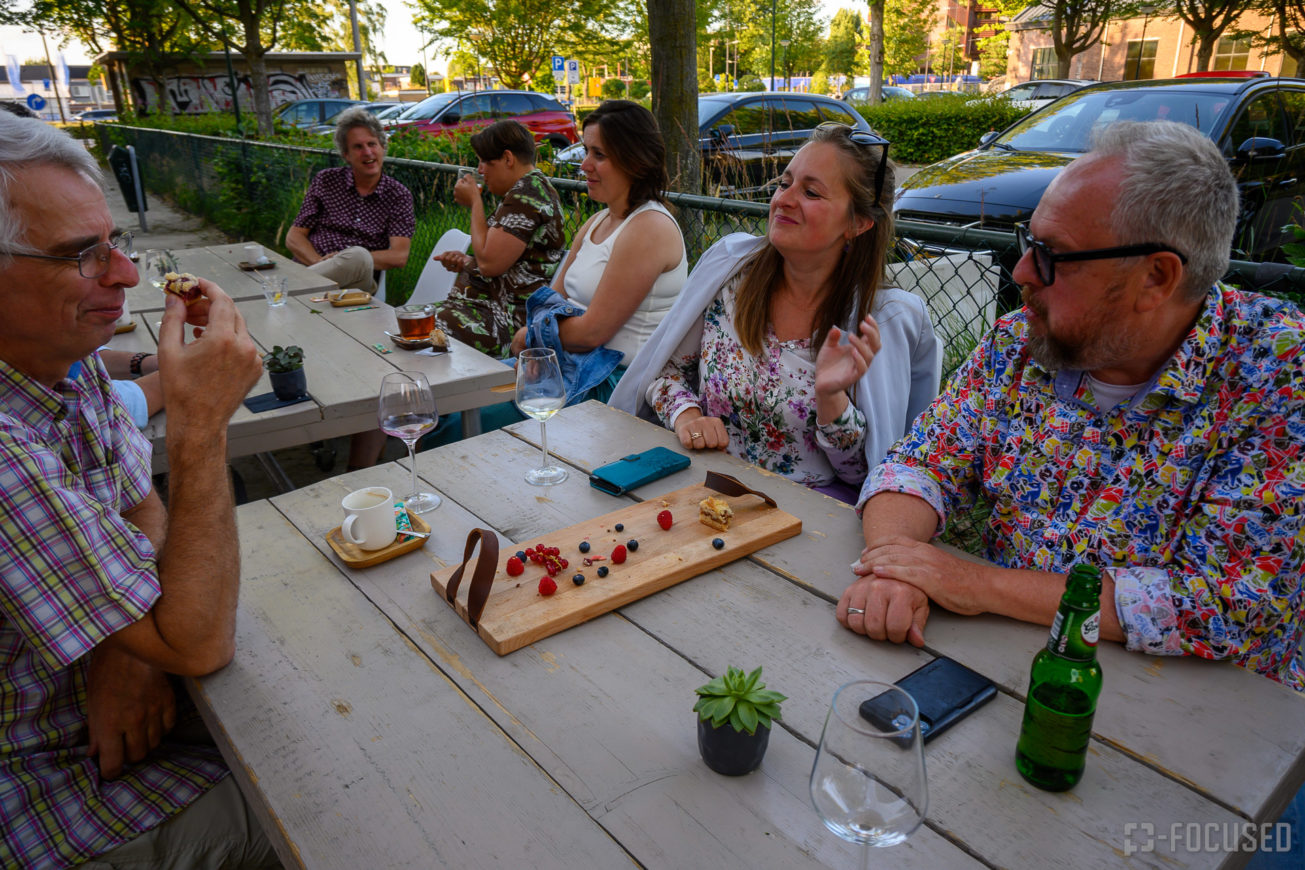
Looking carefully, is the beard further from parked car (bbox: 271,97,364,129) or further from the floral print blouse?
parked car (bbox: 271,97,364,129)

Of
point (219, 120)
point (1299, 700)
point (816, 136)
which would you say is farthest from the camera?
point (219, 120)

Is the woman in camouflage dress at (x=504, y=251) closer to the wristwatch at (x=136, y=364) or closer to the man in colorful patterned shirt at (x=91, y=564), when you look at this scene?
the wristwatch at (x=136, y=364)

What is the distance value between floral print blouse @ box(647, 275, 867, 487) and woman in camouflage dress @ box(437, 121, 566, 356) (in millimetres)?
1700

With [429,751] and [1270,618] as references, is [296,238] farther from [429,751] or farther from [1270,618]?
[1270,618]

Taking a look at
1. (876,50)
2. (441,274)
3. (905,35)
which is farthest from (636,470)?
(905,35)

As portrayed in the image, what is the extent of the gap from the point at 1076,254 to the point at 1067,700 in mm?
828

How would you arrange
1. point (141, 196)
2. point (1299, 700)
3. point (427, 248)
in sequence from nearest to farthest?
point (1299, 700)
point (427, 248)
point (141, 196)

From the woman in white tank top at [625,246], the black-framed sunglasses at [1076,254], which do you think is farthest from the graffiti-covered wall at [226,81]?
the black-framed sunglasses at [1076,254]

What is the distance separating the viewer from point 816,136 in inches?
94.5

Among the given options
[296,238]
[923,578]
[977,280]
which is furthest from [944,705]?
[296,238]

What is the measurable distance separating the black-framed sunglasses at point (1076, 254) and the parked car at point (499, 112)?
12.1 meters

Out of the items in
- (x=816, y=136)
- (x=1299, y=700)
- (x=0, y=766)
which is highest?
(x=816, y=136)

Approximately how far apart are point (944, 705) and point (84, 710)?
1.49 m

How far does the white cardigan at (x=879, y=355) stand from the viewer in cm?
234
